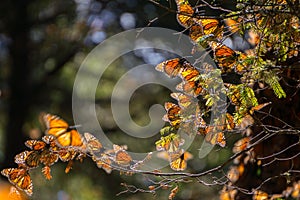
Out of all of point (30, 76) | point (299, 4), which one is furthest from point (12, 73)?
point (299, 4)

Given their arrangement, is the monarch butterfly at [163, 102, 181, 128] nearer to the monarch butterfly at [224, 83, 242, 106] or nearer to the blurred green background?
the monarch butterfly at [224, 83, 242, 106]

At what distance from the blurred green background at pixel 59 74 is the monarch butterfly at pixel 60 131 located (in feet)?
6.66

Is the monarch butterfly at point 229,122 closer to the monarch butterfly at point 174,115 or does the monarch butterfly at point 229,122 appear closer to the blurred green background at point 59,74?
the monarch butterfly at point 174,115

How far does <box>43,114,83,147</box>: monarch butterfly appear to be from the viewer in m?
0.88

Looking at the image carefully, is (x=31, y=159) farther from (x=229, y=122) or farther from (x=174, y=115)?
(x=229, y=122)

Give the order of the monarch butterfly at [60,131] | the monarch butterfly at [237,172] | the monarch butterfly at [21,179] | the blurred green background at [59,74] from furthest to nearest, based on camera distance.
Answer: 1. the blurred green background at [59,74]
2. the monarch butterfly at [237,172]
3. the monarch butterfly at [21,179]
4. the monarch butterfly at [60,131]

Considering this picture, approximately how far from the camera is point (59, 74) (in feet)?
10.6

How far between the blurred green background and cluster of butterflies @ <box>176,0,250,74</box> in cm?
199

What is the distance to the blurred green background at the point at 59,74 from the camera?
119 inches

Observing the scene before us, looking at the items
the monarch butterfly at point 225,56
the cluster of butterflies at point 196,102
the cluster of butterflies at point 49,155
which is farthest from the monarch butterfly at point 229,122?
the cluster of butterflies at point 49,155

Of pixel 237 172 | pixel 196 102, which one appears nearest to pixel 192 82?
pixel 196 102

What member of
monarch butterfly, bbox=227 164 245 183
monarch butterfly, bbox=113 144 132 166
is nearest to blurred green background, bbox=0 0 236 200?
monarch butterfly, bbox=227 164 245 183

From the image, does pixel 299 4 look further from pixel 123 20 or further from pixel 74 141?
pixel 123 20

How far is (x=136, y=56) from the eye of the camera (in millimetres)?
2816
